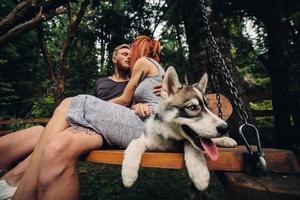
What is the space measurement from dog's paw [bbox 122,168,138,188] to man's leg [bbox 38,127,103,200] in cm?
37

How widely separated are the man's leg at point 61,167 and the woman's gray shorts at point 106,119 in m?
0.18

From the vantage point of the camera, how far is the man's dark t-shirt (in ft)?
10.8

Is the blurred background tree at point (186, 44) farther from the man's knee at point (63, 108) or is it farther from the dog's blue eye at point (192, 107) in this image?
the man's knee at point (63, 108)

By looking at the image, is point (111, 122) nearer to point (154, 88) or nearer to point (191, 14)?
point (154, 88)

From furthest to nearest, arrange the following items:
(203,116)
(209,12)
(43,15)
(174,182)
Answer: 1. (43,15)
2. (209,12)
3. (174,182)
4. (203,116)

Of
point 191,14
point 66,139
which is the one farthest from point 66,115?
point 191,14

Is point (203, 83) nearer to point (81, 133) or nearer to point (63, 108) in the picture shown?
point (81, 133)

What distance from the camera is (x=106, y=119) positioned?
214 centimetres

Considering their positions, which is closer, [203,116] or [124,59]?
[203,116]

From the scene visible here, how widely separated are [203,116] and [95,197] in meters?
2.34

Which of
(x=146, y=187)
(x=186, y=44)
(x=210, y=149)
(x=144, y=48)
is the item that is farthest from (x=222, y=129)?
(x=186, y=44)

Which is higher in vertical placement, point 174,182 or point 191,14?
point 191,14

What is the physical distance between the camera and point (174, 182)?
394 cm

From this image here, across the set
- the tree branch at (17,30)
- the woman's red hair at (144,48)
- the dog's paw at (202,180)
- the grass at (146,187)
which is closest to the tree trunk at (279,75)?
the grass at (146,187)
